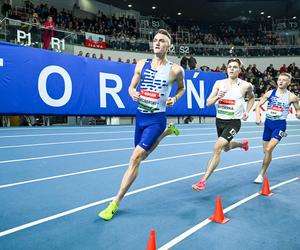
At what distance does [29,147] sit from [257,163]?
5.51 metres

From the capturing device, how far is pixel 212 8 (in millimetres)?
31984

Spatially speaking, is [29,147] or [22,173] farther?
[29,147]

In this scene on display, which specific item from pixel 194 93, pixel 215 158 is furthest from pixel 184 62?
pixel 215 158

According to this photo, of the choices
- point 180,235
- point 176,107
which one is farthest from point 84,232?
point 176,107

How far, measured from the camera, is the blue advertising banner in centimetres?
1105

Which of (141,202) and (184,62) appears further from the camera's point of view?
(184,62)

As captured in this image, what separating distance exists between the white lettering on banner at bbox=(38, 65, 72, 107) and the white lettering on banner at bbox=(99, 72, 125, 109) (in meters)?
1.58

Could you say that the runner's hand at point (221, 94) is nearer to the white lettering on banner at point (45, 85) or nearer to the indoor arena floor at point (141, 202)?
the indoor arena floor at point (141, 202)

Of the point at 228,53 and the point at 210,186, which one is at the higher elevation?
the point at 228,53

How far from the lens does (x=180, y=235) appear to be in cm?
298

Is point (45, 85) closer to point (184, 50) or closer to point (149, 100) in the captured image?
point (149, 100)

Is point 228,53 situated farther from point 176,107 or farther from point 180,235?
point 180,235

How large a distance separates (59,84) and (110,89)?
252cm

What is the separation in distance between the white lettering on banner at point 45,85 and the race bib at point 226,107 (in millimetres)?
8406
